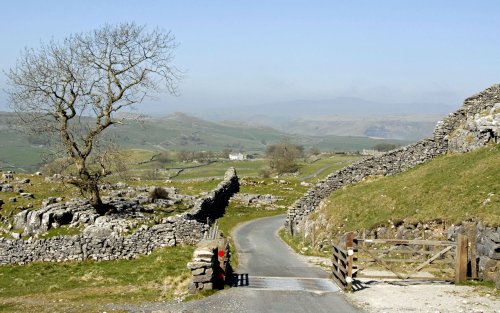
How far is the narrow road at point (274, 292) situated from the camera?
19844mm

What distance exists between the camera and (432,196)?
1201 inches

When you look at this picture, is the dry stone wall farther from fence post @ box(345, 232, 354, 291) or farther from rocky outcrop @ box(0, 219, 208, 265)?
fence post @ box(345, 232, 354, 291)

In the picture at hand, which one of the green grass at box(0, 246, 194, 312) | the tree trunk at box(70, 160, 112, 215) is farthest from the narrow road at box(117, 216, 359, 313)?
the tree trunk at box(70, 160, 112, 215)

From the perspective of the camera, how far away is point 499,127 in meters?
35.2

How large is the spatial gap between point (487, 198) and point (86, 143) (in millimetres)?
29387

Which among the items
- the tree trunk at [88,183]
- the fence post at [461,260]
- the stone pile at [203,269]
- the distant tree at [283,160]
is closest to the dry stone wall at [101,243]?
the tree trunk at [88,183]

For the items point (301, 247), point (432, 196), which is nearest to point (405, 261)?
point (432, 196)

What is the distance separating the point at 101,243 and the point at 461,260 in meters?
24.3

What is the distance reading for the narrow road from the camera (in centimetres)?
1984

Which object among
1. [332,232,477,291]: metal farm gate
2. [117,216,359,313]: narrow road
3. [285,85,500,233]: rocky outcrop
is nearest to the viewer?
[117,216,359,313]: narrow road

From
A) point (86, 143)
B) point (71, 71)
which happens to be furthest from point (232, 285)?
point (71, 71)

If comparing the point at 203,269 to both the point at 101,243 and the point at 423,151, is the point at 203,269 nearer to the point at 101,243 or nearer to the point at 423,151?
the point at 101,243

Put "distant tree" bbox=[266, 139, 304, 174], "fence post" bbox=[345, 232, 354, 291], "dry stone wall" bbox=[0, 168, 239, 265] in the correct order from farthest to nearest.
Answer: "distant tree" bbox=[266, 139, 304, 174] → "dry stone wall" bbox=[0, 168, 239, 265] → "fence post" bbox=[345, 232, 354, 291]

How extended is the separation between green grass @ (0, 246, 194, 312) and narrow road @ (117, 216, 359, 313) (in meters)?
2.25
